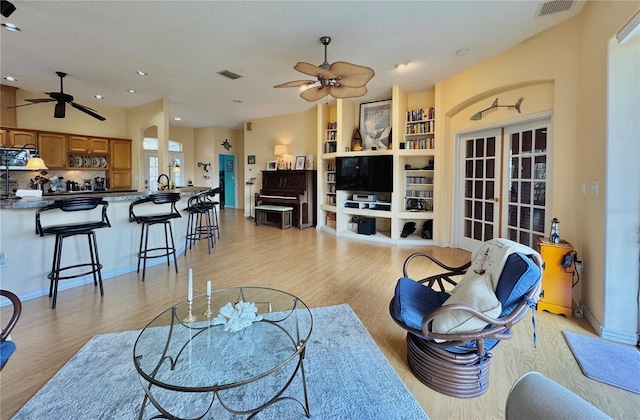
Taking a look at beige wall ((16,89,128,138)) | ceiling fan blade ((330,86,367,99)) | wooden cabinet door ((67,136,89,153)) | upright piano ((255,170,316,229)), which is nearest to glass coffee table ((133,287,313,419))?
ceiling fan blade ((330,86,367,99))

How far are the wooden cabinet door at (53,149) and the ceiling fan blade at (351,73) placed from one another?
635 cm

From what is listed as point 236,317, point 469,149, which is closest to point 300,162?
point 469,149

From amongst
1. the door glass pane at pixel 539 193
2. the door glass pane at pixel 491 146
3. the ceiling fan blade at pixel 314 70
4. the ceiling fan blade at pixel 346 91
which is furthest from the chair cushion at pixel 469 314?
the door glass pane at pixel 491 146

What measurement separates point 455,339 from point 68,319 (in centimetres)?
313

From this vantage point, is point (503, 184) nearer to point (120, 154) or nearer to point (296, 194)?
point (296, 194)

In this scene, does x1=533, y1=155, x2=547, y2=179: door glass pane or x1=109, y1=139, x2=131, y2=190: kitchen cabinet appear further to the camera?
x1=109, y1=139, x2=131, y2=190: kitchen cabinet

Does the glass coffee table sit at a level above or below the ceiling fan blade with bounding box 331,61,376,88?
below

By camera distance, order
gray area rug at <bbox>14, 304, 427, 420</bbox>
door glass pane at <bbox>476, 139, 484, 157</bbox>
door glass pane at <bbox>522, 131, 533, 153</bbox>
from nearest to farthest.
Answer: gray area rug at <bbox>14, 304, 427, 420</bbox>
door glass pane at <bbox>522, 131, 533, 153</bbox>
door glass pane at <bbox>476, 139, 484, 157</bbox>

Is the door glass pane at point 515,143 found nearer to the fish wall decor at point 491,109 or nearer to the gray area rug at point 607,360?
the fish wall decor at point 491,109

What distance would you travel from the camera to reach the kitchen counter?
2781mm

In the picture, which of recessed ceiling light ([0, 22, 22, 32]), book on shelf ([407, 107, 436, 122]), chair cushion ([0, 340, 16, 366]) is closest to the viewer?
chair cushion ([0, 340, 16, 366])

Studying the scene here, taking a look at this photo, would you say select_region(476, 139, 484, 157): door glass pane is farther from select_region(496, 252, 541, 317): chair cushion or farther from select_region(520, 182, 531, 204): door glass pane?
select_region(496, 252, 541, 317): chair cushion

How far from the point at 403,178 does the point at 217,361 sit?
5.07 metres

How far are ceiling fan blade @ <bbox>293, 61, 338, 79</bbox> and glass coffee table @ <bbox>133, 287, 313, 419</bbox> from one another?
2.38 m
